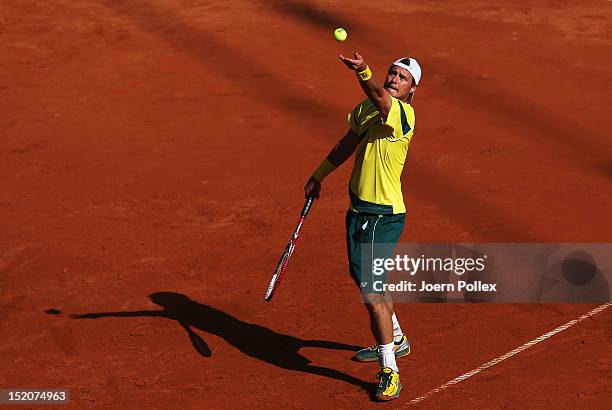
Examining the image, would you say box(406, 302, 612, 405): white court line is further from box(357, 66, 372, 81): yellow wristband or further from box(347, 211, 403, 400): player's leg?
box(357, 66, 372, 81): yellow wristband

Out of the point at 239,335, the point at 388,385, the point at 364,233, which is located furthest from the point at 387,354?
the point at 239,335

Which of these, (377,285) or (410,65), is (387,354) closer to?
(377,285)

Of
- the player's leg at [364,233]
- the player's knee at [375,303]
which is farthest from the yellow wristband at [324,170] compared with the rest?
the player's knee at [375,303]

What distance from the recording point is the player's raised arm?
8.38 m

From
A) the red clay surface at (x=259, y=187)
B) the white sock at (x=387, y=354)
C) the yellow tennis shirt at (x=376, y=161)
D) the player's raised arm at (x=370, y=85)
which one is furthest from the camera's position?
the red clay surface at (x=259, y=187)

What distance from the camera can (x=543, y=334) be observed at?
1061 cm

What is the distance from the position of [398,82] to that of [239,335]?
2.93 metres

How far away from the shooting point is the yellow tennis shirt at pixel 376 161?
9359 millimetres

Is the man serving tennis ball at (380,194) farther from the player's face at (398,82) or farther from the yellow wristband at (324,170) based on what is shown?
the yellow wristband at (324,170)

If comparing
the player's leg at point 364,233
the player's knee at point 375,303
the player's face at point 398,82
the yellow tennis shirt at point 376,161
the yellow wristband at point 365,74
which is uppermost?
the yellow wristband at point 365,74

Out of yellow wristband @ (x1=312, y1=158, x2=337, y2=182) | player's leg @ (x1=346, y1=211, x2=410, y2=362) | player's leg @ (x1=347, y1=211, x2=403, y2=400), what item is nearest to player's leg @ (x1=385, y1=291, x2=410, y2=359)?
player's leg @ (x1=346, y1=211, x2=410, y2=362)

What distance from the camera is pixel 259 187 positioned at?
13.9m

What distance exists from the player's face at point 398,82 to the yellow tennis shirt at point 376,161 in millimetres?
194

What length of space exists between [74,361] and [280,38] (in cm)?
947
